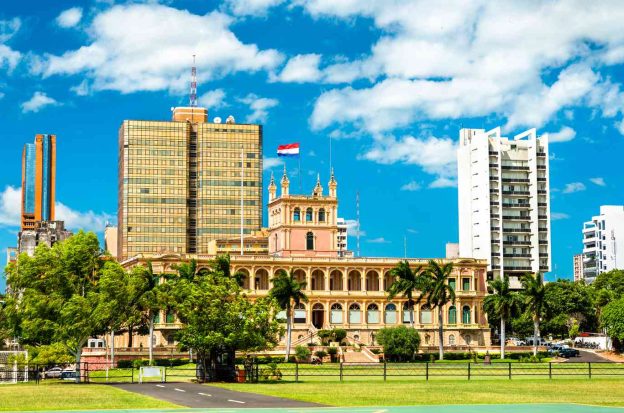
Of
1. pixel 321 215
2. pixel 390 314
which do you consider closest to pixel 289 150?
pixel 321 215

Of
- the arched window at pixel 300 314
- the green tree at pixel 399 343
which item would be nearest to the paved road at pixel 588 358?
the green tree at pixel 399 343

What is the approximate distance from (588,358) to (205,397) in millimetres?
90990

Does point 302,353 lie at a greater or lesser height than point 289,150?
lesser

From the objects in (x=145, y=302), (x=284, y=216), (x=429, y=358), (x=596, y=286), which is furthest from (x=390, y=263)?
(x=145, y=302)

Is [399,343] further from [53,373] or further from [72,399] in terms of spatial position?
[72,399]

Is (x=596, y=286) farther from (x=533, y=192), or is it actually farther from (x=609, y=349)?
(x=609, y=349)

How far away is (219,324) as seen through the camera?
73375 millimetres

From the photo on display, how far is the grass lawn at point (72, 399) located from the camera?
4709 centimetres

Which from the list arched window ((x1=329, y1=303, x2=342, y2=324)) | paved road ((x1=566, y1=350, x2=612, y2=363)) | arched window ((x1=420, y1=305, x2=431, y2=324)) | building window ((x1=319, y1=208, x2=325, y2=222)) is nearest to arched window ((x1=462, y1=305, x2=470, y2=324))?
arched window ((x1=420, y1=305, x2=431, y2=324))

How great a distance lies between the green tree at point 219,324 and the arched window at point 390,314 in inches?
3225

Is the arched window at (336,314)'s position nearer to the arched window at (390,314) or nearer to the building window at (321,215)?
the arched window at (390,314)

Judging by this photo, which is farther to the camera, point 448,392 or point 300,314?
point 300,314

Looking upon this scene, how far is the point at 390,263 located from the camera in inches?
6334

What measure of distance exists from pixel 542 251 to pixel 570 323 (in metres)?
24.1
